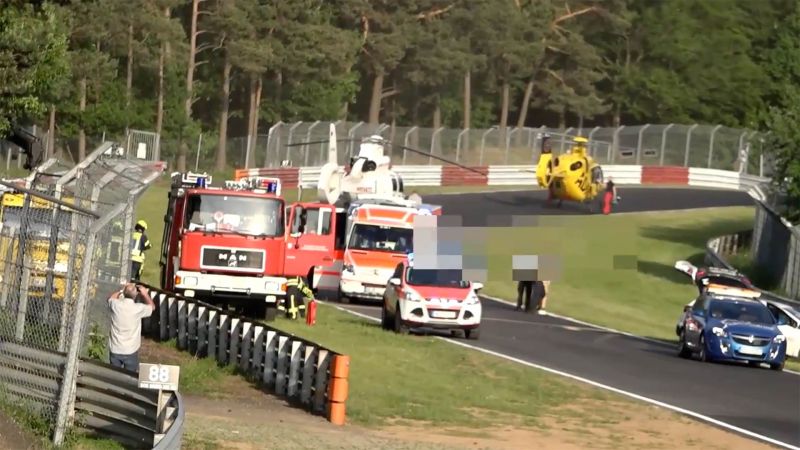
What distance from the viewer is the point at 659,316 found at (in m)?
44.3

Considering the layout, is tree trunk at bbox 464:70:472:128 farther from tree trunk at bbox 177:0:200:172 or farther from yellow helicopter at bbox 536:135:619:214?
yellow helicopter at bbox 536:135:619:214

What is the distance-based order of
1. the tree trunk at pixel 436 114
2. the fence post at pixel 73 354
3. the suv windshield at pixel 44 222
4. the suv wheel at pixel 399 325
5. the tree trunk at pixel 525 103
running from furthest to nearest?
the tree trunk at pixel 525 103 → the tree trunk at pixel 436 114 → the suv wheel at pixel 399 325 → the suv windshield at pixel 44 222 → the fence post at pixel 73 354

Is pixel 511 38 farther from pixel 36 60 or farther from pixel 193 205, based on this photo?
pixel 36 60

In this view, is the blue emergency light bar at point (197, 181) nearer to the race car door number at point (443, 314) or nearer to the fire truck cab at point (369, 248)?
the race car door number at point (443, 314)

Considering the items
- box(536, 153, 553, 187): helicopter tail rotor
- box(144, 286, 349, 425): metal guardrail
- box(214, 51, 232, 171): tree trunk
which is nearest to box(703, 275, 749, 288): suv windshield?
box(144, 286, 349, 425): metal guardrail

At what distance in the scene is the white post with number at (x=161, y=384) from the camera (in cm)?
1388

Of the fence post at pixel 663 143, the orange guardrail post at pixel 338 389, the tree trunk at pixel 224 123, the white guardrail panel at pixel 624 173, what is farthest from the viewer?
the fence post at pixel 663 143

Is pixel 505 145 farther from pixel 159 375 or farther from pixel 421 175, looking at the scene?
pixel 159 375

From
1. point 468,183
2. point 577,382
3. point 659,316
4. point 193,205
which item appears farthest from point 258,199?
point 468,183

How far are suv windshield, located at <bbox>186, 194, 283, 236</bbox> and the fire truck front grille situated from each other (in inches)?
14.2

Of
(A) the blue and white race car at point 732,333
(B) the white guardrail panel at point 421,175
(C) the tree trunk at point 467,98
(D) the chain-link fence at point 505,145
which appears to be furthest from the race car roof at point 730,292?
(C) the tree trunk at point 467,98

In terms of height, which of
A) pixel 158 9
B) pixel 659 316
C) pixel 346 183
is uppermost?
pixel 158 9

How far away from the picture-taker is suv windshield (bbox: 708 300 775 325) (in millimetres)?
31031

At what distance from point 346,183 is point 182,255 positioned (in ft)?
43.8
